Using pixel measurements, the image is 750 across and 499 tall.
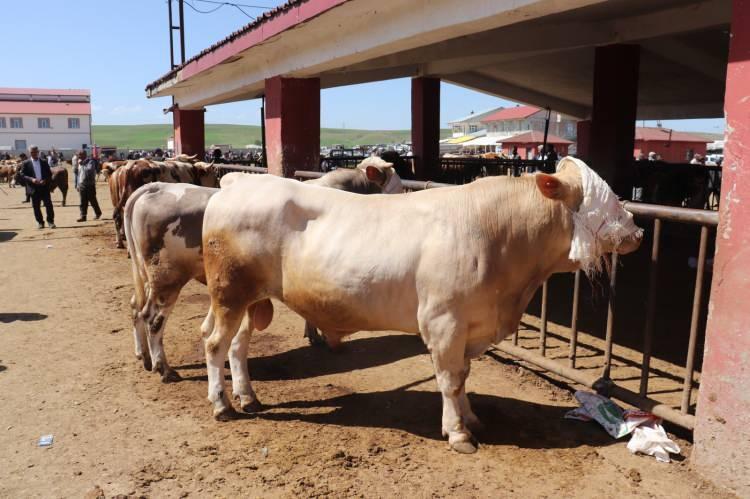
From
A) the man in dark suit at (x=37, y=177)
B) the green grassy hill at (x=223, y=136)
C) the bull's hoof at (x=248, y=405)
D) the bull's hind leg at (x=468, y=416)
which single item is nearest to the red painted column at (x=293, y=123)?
the bull's hoof at (x=248, y=405)

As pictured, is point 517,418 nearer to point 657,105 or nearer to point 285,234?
point 285,234

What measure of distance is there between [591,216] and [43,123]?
285 feet

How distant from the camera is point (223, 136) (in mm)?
166750

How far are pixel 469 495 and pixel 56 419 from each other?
9.42 ft

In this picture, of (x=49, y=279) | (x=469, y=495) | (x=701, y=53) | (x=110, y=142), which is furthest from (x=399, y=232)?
(x=110, y=142)

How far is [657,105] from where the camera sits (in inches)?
760

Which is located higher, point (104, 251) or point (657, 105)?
point (657, 105)

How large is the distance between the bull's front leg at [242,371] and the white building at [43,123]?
263 feet

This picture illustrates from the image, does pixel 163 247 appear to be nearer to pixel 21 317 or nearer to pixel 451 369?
pixel 451 369

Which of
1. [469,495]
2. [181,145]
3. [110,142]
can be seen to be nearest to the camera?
[469,495]

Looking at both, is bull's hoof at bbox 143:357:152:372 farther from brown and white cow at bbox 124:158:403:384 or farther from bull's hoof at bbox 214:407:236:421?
bull's hoof at bbox 214:407:236:421

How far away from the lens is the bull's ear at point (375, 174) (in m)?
5.40

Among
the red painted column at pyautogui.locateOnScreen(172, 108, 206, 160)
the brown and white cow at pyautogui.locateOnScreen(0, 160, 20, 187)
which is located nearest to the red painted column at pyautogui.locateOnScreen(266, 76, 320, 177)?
the red painted column at pyautogui.locateOnScreen(172, 108, 206, 160)

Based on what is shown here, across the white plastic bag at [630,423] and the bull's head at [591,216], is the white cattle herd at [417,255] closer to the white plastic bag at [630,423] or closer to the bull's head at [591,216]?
the bull's head at [591,216]
